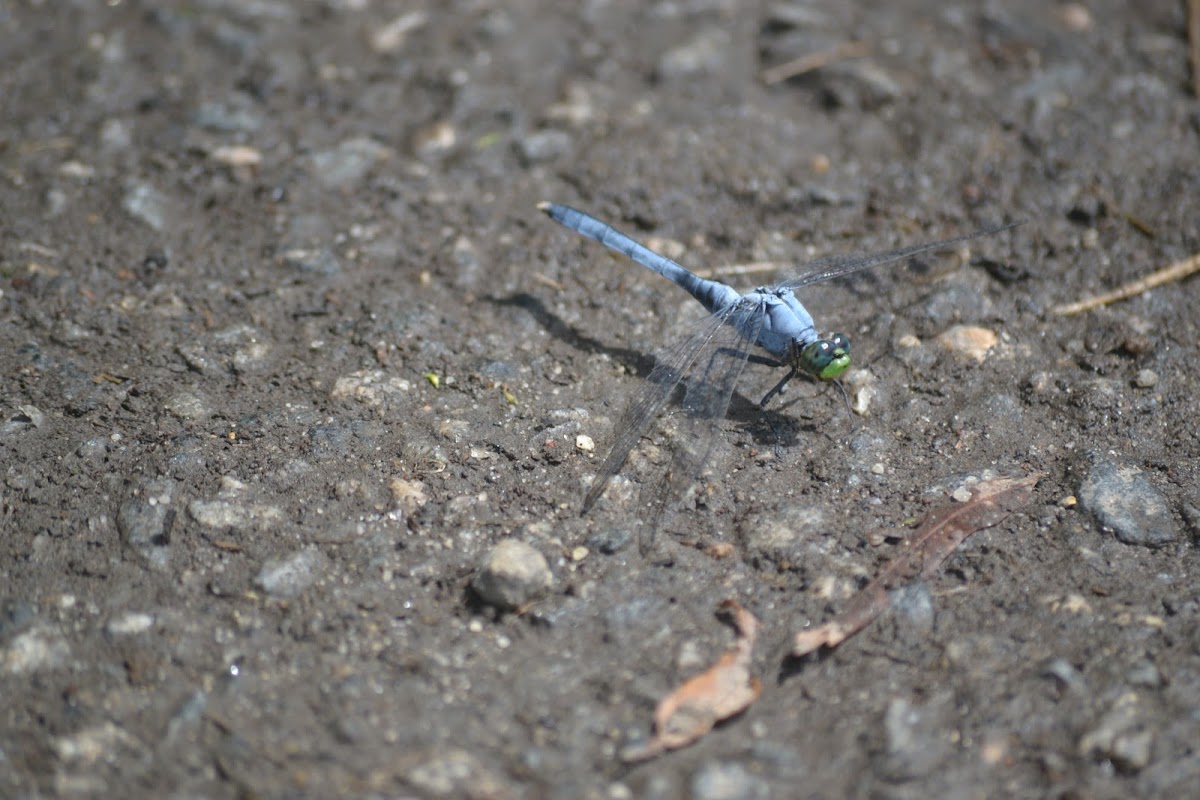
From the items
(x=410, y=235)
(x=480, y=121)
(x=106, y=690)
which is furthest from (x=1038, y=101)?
(x=106, y=690)

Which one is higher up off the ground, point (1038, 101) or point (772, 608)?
point (1038, 101)

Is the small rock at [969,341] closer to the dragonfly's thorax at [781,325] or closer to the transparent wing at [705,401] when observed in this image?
the dragonfly's thorax at [781,325]

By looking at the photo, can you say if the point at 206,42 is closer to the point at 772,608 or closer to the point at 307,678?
the point at 307,678

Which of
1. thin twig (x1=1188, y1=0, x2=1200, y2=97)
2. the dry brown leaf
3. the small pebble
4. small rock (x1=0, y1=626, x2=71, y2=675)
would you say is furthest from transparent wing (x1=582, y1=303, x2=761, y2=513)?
thin twig (x1=1188, y1=0, x2=1200, y2=97)

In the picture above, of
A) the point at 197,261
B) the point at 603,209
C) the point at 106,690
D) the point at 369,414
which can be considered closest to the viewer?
the point at 106,690

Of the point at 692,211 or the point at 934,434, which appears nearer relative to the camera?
the point at 934,434

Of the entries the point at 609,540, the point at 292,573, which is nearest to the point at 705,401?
the point at 609,540

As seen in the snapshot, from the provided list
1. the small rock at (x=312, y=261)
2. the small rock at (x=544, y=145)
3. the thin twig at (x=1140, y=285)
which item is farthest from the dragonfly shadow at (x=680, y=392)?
the thin twig at (x=1140, y=285)
